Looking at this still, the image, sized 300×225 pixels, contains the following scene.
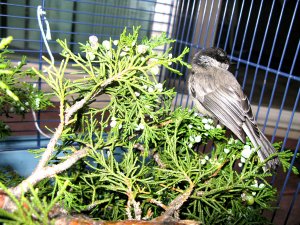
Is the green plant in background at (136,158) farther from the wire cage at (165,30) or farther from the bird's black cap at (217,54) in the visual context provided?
the wire cage at (165,30)

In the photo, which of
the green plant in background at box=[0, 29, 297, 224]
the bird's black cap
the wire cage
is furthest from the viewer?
the wire cage

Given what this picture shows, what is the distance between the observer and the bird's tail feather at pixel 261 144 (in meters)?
0.93

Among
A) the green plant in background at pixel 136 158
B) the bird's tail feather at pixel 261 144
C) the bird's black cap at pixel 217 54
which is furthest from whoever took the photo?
the bird's black cap at pixel 217 54

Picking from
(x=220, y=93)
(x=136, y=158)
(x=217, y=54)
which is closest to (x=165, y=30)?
(x=217, y=54)

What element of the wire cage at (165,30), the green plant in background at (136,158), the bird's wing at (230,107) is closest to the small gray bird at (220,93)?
the bird's wing at (230,107)

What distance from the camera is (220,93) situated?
4.52 ft

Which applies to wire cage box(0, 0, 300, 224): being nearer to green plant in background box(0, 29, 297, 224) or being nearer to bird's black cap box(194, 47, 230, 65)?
bird's black cap box(194, 47, 230, 65)

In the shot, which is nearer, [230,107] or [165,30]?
[230,107]

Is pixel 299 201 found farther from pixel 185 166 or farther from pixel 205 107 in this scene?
pixel 185 166

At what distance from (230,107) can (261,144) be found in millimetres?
312

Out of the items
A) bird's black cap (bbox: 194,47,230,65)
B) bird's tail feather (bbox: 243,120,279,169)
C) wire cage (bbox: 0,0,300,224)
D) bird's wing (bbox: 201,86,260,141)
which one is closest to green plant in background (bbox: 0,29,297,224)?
bird's tail feather (bbox: 243,120,279,169)

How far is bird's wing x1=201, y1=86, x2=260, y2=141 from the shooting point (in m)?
1.26

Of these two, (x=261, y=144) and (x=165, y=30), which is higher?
(x=165, y=30)

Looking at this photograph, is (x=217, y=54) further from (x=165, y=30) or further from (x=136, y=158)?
(x=136, y=158)
